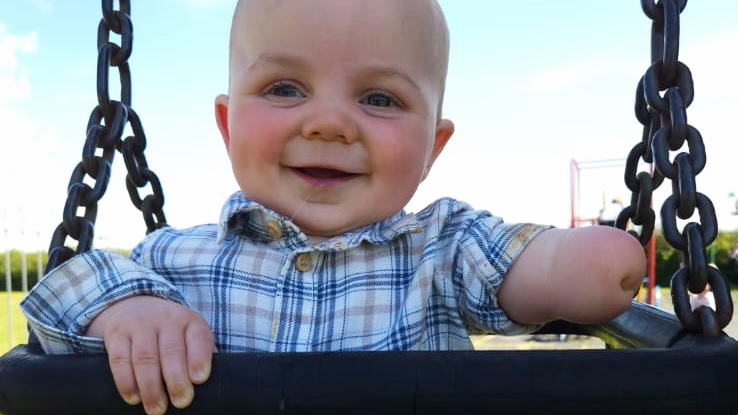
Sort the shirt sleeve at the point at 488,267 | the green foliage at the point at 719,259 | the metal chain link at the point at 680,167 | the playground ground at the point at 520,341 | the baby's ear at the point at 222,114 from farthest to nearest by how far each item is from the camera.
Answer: the green foliage at the point at 719,259, the playground ground at the point at 520,341, the baby's ear at the point at 222,114, the shirt sleeve at the point at 488,267, the metal chain link at the point at 680,167

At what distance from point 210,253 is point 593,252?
1.80ft

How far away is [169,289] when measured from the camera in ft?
2.90

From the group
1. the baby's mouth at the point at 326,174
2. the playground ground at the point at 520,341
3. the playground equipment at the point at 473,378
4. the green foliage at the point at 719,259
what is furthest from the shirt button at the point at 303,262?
the green foliage at the point at 719,259

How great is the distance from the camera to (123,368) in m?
0.65

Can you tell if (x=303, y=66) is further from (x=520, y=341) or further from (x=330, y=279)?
(x=520, y=341)

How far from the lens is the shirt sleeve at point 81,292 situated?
2.67ft

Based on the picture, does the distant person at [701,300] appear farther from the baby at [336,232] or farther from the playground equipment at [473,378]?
the baby at [336,232]

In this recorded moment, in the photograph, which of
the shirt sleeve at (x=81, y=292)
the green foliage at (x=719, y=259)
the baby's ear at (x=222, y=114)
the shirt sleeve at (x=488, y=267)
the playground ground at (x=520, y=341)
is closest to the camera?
the shirt sleeve at (x=81, y=292)

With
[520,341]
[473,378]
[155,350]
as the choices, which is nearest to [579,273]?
[473,378]

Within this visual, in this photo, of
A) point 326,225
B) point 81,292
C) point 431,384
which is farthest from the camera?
point 326,225

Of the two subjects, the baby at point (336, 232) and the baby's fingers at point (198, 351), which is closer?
the baby's fingers at point (198, 351)

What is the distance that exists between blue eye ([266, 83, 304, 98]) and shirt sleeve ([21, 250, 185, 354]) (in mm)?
295

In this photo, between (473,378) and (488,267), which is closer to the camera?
(473,378)

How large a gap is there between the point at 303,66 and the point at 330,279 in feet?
0.97
